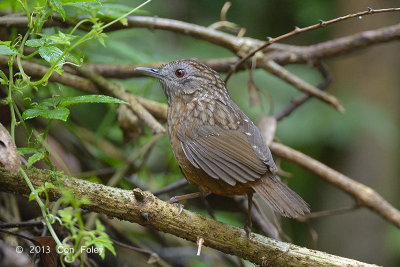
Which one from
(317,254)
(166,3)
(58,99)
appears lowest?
(317,254)

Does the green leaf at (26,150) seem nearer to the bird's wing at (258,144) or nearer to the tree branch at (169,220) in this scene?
the tree branch at (169,220)

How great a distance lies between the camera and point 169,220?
241 centimetres

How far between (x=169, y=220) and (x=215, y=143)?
0.73 m

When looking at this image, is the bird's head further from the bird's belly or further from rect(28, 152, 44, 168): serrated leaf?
rect(28, 152, 44, 168): serrated leaf

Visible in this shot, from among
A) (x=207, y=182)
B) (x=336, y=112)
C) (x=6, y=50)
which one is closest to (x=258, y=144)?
(x=207, y=182)

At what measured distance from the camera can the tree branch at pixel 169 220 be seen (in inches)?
89.1

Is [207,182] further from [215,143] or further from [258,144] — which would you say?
[258,144]

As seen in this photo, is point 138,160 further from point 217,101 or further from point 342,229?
point 342,229

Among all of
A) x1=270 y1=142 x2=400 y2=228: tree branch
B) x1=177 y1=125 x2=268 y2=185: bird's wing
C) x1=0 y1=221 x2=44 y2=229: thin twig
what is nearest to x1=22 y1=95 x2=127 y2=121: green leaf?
x1=0 y1=221 x2=44 y2=229: thin twig

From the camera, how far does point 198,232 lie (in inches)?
97.8

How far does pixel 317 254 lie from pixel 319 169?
4.32 ft

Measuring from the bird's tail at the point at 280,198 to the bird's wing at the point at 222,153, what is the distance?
0.22 feet

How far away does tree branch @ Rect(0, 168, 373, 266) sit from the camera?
2.26 metres

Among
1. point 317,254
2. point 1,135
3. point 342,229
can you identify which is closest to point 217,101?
point 317,254
